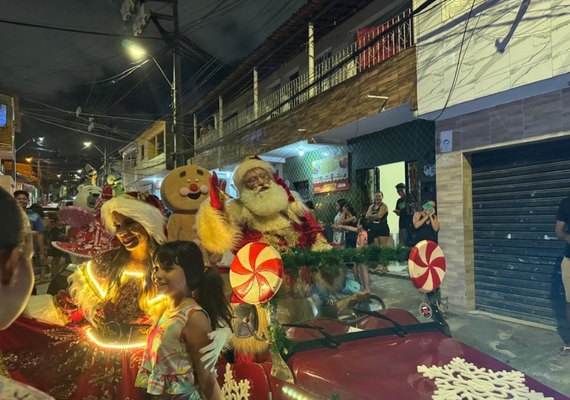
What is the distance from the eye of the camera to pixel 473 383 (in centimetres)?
188

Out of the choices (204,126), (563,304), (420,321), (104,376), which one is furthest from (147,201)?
(204,126)

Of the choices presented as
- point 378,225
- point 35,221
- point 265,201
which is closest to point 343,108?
point 378,225

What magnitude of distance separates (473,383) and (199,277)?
1449mm

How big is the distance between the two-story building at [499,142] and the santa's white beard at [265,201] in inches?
156

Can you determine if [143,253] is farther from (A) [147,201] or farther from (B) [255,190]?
(B) [255,190]

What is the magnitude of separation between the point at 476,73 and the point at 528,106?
2.98ft

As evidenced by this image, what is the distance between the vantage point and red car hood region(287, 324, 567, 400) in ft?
5.87

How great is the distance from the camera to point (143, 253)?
297 cm

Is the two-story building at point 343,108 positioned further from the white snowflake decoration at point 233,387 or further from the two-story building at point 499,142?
the white snowflake decoration at point 233,387

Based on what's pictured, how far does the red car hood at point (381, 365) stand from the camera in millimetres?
1789

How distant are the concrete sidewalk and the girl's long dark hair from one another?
1140 mm

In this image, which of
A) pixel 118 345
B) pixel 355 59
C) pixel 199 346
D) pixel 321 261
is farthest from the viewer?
pixel 355 59

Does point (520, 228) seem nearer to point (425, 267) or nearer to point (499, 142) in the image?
point (499, 142)

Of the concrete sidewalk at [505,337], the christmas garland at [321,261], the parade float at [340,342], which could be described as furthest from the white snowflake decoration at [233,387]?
the concrete sidewalk at [505,337]
